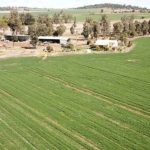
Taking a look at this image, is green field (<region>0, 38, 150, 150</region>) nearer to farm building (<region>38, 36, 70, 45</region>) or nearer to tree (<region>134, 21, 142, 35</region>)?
farm building (<region>38, 36, 70, 45</region>)

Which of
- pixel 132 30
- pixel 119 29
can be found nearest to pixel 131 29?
pixel 132 30

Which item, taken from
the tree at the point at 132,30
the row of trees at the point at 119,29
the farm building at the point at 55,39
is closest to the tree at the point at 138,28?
the row of trees at the point at 119,29

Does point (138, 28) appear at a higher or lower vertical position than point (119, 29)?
lower

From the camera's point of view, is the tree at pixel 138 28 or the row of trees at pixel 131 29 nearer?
the row of trees at pixel 131 29

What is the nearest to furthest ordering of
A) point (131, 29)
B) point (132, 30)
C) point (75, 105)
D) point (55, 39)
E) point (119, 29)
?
point (75, 105) → point (55, 39) → point (132, 30) → point (119, 29) → point (131, 29)

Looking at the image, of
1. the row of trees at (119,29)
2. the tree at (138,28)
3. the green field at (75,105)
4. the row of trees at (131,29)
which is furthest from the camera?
the tree at (138,28)

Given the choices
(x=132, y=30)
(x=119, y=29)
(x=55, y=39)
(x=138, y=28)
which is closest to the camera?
(x=55, y=39)

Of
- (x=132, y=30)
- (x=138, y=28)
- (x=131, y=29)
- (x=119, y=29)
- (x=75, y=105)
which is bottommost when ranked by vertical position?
(x=75, y=105)

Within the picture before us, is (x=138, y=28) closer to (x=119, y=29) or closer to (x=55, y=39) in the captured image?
(x=119, y=29)

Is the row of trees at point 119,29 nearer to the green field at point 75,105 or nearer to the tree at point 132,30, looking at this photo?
the tree at point 132,30

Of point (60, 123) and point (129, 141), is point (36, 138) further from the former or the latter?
point (129, 141)
